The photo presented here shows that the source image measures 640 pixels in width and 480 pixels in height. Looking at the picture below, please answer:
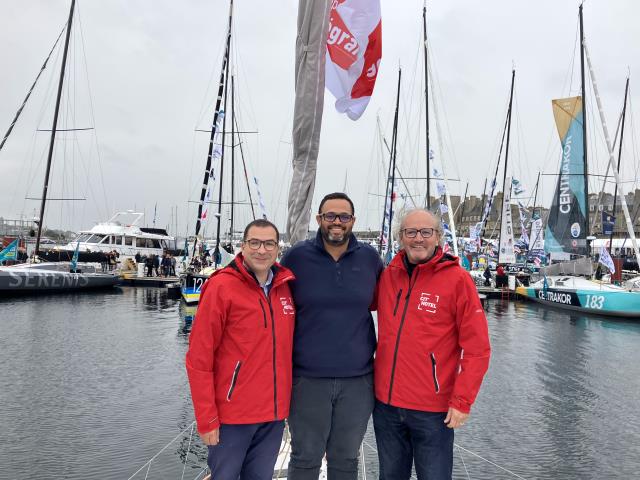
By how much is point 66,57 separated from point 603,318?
28.1 metres

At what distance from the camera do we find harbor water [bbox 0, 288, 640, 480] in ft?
18.5

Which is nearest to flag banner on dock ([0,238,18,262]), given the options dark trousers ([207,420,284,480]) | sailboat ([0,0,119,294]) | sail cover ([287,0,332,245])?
sailboat ([0,0,119,294])

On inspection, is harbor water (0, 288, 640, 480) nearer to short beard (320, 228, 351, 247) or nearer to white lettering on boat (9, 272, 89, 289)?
short beard (320, 228, 351, 247)

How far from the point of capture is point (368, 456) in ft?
19.5

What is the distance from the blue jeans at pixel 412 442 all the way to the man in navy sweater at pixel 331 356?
16 cm

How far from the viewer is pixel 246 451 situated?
8.90ft

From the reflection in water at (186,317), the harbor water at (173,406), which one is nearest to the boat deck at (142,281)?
the reflection in water at (186,317)

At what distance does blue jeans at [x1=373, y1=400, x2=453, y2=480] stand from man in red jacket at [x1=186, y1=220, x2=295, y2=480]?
620mm

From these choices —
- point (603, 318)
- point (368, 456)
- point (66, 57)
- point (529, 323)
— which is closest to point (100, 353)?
point (368, 456)

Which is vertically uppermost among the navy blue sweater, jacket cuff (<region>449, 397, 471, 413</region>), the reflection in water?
the navy blue sweater

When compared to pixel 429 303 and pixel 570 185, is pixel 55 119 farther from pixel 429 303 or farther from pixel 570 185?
pixel 429 303

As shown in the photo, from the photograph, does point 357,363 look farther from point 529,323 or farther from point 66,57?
point 66,57

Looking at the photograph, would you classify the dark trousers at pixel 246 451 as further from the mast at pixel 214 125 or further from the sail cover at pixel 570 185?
the sail cover at pixel 570 185

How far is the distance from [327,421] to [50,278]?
23.9m
